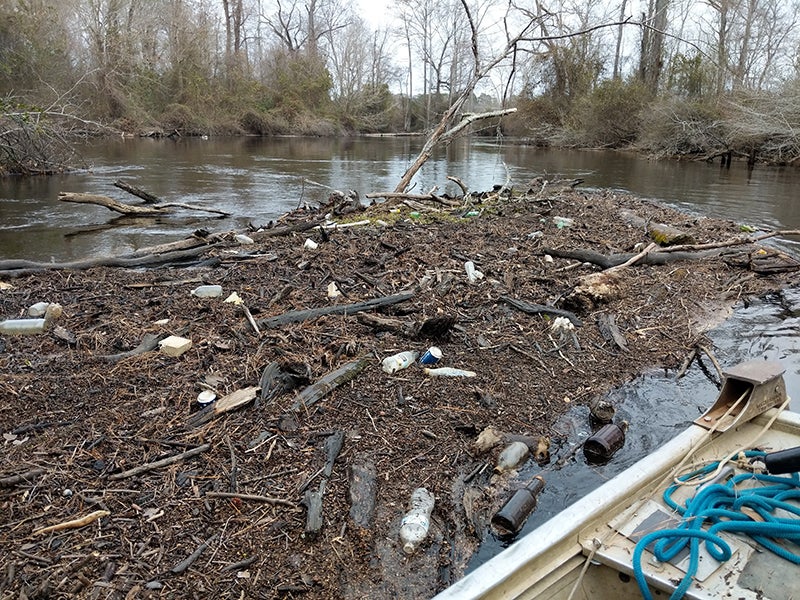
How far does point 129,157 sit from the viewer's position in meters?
18.3

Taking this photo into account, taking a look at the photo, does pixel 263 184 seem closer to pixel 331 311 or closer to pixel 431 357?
pixel 331 311

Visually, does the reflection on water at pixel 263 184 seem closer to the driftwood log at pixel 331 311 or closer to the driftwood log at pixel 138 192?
the driftwood log at pixel 138 192

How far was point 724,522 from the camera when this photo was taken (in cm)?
215

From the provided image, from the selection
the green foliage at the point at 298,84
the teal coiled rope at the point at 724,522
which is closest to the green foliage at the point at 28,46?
the green foliage at the point at 298,84

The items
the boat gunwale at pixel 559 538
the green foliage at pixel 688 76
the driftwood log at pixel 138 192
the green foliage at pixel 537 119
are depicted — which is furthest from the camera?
the green foliage at pixel 537 119

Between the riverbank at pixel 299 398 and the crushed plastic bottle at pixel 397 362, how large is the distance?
0.05 meters

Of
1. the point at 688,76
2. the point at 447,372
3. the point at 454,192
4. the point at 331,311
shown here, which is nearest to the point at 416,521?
the point at 447,372

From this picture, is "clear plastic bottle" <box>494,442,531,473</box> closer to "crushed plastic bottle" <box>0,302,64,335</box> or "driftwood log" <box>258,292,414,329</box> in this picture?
"driftwood log" <box>258,292,414,329</box>

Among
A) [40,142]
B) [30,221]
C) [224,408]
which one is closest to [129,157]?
[40,142]

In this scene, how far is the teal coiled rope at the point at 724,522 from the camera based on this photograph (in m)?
2.03

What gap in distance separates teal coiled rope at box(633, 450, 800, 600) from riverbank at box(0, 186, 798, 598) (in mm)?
831

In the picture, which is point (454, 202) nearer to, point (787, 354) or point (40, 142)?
point (787, 354)

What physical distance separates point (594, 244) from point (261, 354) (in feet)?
16.3

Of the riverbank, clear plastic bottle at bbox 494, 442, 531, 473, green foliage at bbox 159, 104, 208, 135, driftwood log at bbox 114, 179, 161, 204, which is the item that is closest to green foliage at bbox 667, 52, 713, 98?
the riverbank
